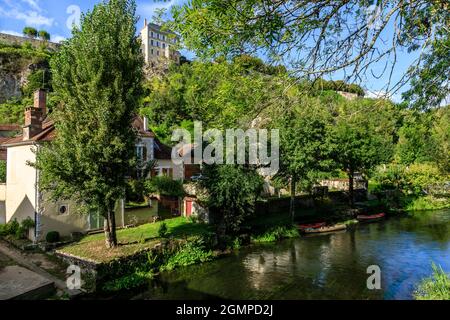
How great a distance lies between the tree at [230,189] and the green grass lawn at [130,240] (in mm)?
1608

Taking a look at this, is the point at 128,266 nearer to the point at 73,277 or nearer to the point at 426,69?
the point at 73,277

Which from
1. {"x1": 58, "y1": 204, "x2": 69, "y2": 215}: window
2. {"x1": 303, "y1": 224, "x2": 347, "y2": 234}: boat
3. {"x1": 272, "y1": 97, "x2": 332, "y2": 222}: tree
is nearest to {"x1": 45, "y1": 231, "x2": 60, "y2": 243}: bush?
{"x1": 58, "y1": 204, "x2": 69, "y2": 215}: window

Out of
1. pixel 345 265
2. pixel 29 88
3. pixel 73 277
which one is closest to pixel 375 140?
pixel 345 265

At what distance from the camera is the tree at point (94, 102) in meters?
15.6

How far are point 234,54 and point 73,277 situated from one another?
42.3 feet

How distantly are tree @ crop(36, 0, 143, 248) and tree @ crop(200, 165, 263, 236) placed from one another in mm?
6587

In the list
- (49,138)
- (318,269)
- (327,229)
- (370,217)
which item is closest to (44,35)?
(49,138)

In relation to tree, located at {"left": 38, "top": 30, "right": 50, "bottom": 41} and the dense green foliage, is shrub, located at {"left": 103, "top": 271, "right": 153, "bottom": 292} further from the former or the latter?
tree, located at {"left": 38, "top": 30, "right": 50, "bottom": 41}

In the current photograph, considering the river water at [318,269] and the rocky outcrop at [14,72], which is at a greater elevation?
the rocky outcrop at [14,72]

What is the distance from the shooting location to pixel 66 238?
67.2 ft

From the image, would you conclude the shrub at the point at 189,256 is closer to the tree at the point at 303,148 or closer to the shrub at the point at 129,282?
the shrub at the point at 129,282

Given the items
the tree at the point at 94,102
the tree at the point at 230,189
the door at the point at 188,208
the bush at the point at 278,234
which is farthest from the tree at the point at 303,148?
the tree at the point at 94,102

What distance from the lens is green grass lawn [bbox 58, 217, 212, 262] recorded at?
54.4 ft

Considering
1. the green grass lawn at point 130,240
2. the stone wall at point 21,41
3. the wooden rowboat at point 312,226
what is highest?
the stone wall at point 21,41
